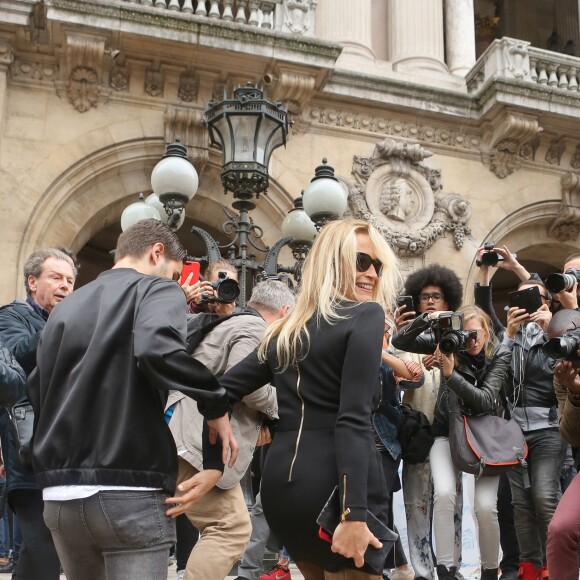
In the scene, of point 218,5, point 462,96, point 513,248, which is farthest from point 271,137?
point 513,248

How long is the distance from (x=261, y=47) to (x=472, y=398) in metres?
7.91

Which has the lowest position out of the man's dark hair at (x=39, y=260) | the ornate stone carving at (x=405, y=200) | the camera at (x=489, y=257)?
the man's dark hair at (x=39, y=260)

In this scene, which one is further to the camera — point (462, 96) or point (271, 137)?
point (462, 96)

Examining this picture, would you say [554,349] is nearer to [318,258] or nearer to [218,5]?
[318,258]

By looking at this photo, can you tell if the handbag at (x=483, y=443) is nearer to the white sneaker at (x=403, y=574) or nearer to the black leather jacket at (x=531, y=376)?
the black leather jacket at (x=531, y=376)

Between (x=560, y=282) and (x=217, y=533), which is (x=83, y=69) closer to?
(x=560, y=282)

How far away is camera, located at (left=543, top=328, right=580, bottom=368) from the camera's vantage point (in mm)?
3600

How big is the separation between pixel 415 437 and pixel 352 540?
3.00 m

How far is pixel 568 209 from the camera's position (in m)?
14.0

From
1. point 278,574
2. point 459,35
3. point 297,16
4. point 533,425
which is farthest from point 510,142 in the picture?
point 278,574

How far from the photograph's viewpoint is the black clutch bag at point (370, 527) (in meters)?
2.60

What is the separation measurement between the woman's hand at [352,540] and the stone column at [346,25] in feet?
40.3

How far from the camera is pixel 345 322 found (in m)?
2.84

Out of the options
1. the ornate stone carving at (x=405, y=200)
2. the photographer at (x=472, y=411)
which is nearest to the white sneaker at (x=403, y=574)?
the photographer at (x=472, y=411)
